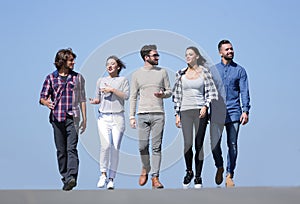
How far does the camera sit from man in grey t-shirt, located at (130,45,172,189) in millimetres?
7160

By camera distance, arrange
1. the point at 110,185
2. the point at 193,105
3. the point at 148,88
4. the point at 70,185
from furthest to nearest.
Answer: the point at 148,88, the point at 193,105, the point at 110,185, the point at 70,185

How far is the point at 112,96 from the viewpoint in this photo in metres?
A: 7.33

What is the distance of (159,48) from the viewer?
7352 mm

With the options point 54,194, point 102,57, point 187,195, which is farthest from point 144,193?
point 102,57

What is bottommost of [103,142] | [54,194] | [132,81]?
[54,194]

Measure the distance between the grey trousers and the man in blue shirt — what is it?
2.13 ft

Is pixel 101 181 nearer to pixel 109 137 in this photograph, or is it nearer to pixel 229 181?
pixel 109 137

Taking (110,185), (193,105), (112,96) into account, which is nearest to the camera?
(110,185)

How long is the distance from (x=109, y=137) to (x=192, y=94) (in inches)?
44.2

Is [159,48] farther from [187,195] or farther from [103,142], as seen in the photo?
[187,195]

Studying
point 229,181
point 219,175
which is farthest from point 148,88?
point 229,181

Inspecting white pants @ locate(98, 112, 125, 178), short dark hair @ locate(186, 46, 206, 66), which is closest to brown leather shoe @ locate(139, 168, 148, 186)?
white pants @ locate(98, 112, 125, 178)

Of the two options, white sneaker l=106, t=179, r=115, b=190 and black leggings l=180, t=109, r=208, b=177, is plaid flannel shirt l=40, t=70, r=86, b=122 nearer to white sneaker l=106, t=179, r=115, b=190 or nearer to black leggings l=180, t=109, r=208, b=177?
white sneaker l=106, t=179, r=115, b=190
